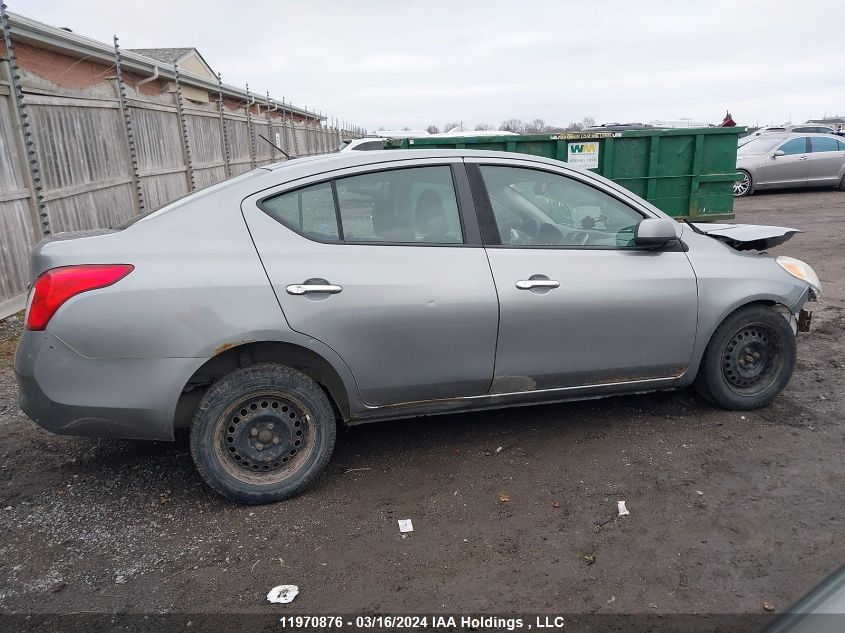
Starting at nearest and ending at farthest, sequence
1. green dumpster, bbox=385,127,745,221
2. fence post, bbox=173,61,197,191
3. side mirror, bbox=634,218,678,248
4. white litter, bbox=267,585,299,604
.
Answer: white litter, bbox=267,585,299,604 → side mirror, bbox=634,218,678,248 → green dumpster, bbox=385,127,745,221 → fence post, bbox=173,61,197,191

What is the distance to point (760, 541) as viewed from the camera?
3008 mm

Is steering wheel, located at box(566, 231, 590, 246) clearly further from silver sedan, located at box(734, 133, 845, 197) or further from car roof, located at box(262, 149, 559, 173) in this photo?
silver sedan, located at box(734, 133, 845, 197)

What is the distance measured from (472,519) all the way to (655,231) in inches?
76.7

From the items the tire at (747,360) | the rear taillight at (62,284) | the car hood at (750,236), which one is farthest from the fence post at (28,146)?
the tire at (747,360)

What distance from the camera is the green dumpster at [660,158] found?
35.6 feet

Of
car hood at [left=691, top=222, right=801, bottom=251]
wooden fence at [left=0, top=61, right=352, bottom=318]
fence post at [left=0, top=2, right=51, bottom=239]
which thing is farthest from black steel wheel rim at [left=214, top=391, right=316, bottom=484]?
fence post at [left=0, top=2, right=51, bottom=239]

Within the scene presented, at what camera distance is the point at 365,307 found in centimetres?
337

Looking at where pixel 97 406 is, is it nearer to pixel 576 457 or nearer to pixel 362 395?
pixel 362 395

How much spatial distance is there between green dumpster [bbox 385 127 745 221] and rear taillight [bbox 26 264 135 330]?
789cm

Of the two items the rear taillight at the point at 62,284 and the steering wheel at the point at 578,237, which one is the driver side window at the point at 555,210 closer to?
the steering wheel at the point at 578,237

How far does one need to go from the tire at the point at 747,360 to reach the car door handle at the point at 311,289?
7.93ft

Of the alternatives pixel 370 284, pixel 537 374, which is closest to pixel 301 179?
pixel 370 284

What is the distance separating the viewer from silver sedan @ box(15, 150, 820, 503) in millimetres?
3133

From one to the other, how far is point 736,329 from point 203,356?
3202 millimetres
